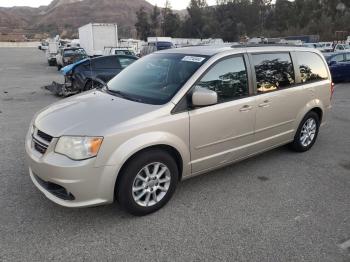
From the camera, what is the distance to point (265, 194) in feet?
14.1

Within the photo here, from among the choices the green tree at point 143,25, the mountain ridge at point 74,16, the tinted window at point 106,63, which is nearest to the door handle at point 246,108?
the tinted window at point 106,63

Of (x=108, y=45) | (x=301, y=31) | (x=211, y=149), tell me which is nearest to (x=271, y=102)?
(x=211, y=149)

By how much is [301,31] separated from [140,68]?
250ft

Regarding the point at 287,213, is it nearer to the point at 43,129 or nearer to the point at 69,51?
the point at 43,129

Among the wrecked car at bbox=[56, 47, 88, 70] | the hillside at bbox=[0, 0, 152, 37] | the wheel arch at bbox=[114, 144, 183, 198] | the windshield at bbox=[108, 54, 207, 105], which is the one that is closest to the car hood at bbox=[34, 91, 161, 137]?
the windshield at bbox=[108, 54, 207, 105]

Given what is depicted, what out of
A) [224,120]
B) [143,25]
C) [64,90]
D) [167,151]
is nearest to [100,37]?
[64,90]

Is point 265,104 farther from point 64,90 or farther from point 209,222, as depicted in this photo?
point 64,90

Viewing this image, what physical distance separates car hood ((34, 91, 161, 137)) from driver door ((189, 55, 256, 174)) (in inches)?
25.0

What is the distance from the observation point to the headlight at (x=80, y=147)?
3.28 metres

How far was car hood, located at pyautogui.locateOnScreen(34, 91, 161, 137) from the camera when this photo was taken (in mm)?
3396

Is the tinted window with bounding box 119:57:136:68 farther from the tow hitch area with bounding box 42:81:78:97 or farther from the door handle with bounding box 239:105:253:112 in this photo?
the door handle with bounding box 239:105:253:112

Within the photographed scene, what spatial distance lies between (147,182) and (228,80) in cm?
163

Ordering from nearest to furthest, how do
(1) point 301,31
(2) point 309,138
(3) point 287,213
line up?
1. (3) point 287,213
2. (2) point 309,138
3. (1) point 301,31

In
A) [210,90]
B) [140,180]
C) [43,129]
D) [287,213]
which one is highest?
[210,90]
